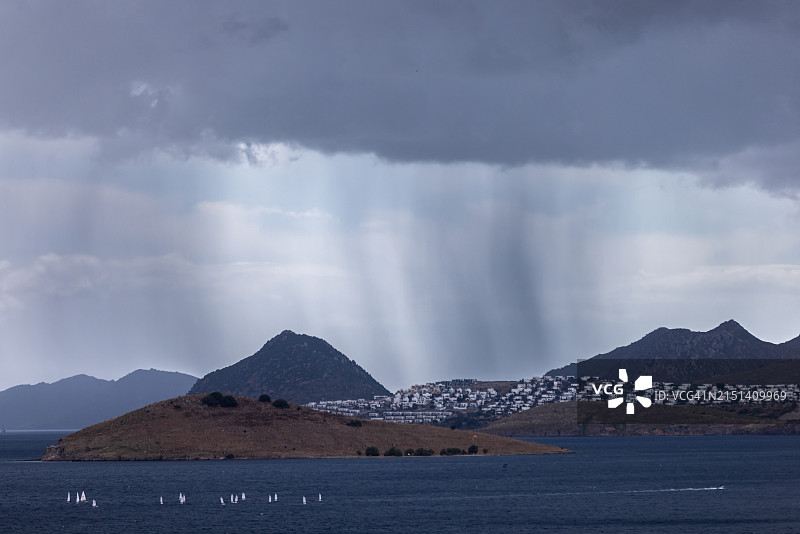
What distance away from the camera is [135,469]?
654 ft

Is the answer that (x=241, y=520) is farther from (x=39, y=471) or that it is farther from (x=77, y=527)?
(x=39, y=471)

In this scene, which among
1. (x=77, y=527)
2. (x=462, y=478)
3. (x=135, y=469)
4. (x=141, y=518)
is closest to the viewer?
(x=77, y=527)

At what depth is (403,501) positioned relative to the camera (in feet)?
438

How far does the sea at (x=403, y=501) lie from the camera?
108 m

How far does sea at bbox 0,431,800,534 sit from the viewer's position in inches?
4232

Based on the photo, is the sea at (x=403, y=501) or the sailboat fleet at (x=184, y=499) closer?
the sea at (x=403, y=501)

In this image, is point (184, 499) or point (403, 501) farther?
point (403, 501)

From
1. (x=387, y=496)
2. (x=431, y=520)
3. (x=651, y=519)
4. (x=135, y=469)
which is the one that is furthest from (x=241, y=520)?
(x=135, y=469)

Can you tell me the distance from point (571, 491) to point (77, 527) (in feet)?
243

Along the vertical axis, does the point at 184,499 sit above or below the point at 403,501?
above

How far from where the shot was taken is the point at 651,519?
4444 inches

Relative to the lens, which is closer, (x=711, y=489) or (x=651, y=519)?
(x=651, y=519)

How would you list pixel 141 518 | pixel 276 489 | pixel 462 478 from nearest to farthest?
pixel 141 518 < pixel 276 489 < pixel 462 478

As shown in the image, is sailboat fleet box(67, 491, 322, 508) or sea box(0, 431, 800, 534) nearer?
sea box(0, 431, 800, 534)
